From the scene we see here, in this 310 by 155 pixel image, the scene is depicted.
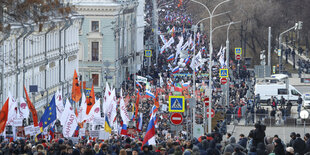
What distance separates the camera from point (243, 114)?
5206cm

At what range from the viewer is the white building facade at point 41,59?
52500 millimetres

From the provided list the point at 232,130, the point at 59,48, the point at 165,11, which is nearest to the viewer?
the point at 232,130

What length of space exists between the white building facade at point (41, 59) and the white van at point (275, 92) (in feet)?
40.7

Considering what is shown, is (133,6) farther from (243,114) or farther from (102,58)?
(243,114)

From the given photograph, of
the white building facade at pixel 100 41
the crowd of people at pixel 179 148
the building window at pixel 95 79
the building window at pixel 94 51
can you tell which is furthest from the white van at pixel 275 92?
the crowd of people at pixel 179 148

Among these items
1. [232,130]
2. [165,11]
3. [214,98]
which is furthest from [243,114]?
[165,11]

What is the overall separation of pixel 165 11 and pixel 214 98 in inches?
4003

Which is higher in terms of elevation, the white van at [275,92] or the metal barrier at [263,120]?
the white van at [275,92]

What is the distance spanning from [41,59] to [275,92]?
51.1ft

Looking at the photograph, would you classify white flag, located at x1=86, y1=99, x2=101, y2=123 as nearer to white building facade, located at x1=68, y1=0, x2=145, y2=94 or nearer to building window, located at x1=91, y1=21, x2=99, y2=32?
white building facade, located at x1=68, y1=0, x2=145, y2=94

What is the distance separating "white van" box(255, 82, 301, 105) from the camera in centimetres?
6806

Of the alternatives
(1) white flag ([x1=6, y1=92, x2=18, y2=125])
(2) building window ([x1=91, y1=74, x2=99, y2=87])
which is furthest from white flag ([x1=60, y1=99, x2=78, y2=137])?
(2) building window ([x1=91, y1=74, x2=99, y2=87])

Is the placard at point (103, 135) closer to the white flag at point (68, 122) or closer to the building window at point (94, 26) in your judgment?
the white flag at point (68, 122)

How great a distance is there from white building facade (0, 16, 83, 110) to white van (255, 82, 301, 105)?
12.4m
